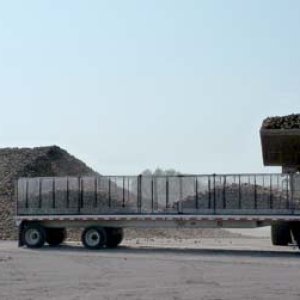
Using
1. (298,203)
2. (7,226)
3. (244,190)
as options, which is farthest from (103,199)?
(7,226)

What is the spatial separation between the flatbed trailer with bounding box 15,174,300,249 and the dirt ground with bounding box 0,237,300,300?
3.34 feet

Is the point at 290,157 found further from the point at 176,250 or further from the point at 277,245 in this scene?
the point at 176,250

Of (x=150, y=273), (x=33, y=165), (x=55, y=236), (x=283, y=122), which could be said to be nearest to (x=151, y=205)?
(x=55, y=236)

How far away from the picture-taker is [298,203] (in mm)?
27438

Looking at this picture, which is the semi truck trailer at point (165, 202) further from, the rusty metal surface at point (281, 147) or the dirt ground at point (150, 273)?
the dirt ground at point (150, 273)

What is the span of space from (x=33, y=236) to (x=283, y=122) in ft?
35.9

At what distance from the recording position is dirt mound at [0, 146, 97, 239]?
48125 mm

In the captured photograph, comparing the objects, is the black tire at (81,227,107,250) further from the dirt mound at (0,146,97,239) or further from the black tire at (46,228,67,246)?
the dirt mound at (0,146,97,239)

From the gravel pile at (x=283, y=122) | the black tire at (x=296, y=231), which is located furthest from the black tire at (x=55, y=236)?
the gravel pile at (x=283, y=122)

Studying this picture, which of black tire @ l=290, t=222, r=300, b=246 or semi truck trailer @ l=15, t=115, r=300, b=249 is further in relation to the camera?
semi truck trailer @ l=15, t=115, r=300, b=249

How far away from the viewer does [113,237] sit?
30672 mm

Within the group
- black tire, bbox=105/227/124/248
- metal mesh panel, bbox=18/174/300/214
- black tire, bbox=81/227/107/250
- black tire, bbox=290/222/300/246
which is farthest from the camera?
black tire, bbox=105/227/124/248

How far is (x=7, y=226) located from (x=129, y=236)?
6.39 m

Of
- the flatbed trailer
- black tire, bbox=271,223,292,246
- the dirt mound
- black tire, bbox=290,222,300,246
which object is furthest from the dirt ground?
the dirt mound
